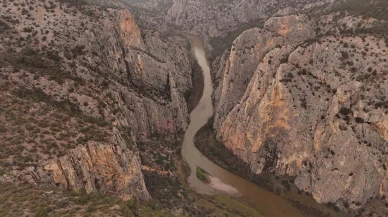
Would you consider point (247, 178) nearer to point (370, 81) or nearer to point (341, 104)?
point (341, 104)

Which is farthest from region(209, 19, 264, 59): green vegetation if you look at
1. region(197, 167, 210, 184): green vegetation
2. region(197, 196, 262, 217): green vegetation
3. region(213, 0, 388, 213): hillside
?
region(197, 196, 262, 217): green vegetation

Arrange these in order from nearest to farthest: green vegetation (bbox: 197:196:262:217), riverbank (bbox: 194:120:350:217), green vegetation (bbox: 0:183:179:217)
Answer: green vegetation (bbox: 0:183:179:217)
green vegetation (bbox: 197:196:262:217)
riverbank (bbox: 194:120:350:217)

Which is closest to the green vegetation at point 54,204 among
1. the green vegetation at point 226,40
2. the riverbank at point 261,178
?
the riverbank at point 261,178

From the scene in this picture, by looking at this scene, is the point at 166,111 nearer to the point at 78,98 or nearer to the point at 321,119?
the point at 78,98

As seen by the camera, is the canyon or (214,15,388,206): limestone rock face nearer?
the canyon

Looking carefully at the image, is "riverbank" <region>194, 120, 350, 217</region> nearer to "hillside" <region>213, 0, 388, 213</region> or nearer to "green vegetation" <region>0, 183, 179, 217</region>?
"hillside" <region>213, 0, 388, 213</region>

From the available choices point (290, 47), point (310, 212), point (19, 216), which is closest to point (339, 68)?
point (290, 47)
